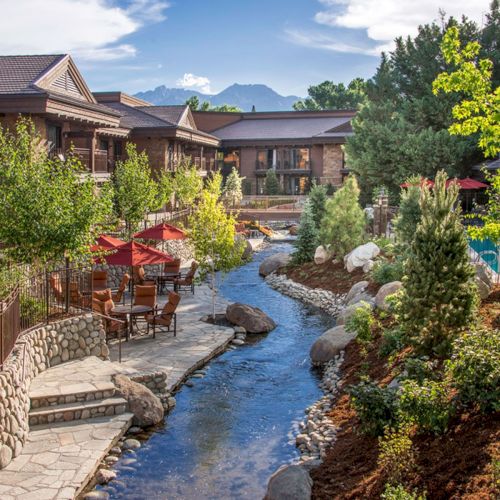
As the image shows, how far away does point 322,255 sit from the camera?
93.4 feet

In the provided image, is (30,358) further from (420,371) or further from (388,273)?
(388,273)

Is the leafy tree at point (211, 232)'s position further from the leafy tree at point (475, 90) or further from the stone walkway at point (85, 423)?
the leafy tree at point (475, 90)

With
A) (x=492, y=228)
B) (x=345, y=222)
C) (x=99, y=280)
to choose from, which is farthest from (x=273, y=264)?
(x=492, y=228)

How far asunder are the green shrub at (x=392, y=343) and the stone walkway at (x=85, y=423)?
4.68m

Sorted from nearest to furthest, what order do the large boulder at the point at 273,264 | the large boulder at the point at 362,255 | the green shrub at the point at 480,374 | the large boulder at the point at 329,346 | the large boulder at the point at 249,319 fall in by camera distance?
the green shrub at the point at 480,374, the large boulder at the point at 329,346, the large boulder at the point at 249,319, the large boulder at the point at 362,255, the large boulder at the point at 273,264

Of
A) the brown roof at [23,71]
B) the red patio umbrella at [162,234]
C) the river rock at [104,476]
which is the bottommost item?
the river rock at [104,476]

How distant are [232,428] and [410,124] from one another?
29.0m

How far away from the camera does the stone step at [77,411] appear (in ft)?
37.9

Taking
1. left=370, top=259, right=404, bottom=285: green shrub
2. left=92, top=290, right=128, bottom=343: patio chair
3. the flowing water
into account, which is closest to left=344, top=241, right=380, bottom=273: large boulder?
left=370, top=259, right=404, bottom=285: green shrub

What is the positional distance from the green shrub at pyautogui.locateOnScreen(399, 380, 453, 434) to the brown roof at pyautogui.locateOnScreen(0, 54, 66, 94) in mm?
21357

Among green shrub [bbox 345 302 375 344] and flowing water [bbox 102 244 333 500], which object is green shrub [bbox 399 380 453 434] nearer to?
flowing water [bbox 102 244 333 500]

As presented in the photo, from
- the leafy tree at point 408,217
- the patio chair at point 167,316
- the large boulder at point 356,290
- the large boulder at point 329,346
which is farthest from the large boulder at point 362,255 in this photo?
the patio chair at point 167,316

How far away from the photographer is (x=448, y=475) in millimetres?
8078

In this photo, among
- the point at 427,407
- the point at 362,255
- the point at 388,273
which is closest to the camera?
the point at 427,407
